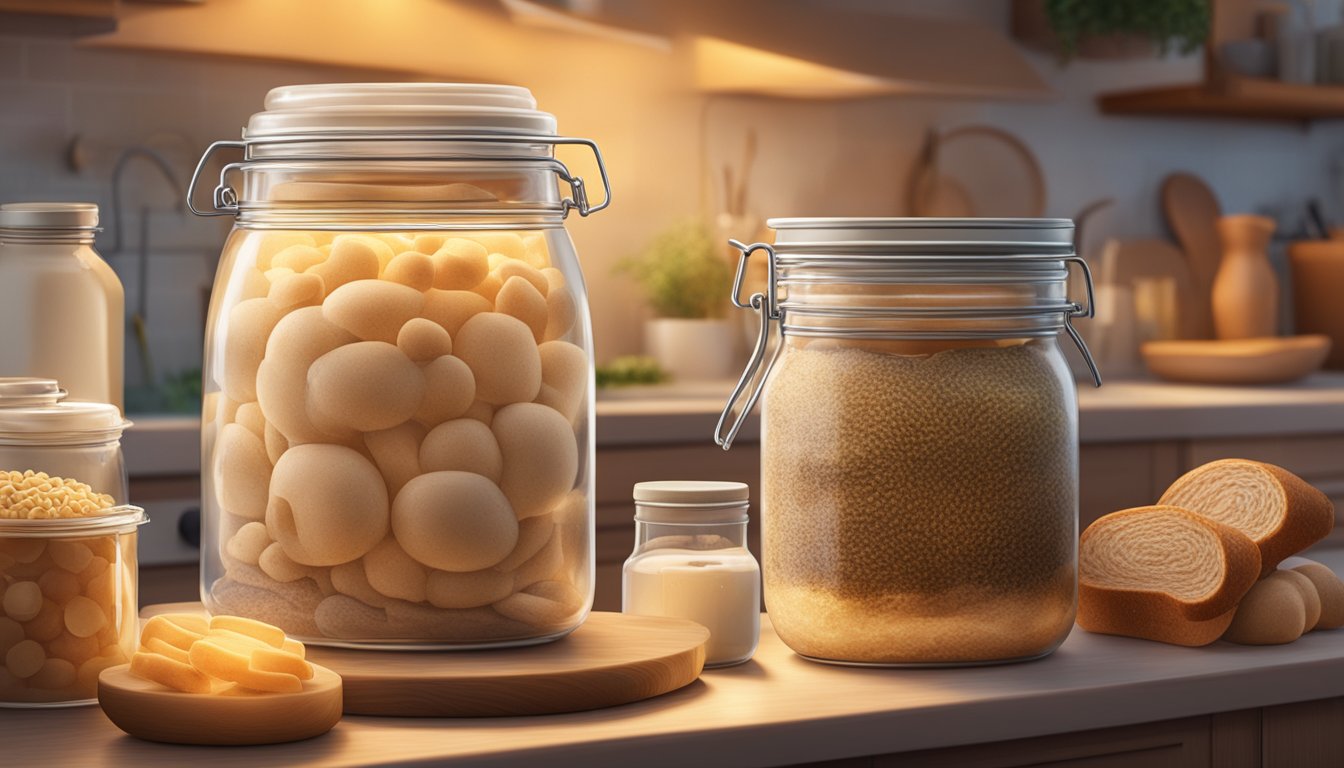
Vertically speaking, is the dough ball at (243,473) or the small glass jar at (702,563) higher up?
the dough ball at (243,473)

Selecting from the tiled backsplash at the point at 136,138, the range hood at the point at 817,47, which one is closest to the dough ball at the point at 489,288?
the tiled backsplash at the point at 136,138

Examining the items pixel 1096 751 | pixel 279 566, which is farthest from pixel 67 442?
pixel 1096 751

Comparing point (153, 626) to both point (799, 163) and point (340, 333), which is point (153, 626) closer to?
point (340, 333)

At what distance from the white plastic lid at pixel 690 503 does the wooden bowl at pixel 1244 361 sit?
2.59m

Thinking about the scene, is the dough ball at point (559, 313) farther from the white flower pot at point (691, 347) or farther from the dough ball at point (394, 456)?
the white flower pot at point (691, 347)

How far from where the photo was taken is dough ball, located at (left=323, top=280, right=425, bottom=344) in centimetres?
71

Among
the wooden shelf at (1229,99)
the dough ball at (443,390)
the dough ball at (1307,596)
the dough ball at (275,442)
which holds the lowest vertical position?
the dough ball at (1307,596)

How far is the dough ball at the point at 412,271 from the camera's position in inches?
28.6

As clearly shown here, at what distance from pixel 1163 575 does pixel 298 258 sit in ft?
1.52

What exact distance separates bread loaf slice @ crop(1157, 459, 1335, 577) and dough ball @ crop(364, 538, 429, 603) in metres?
0.43

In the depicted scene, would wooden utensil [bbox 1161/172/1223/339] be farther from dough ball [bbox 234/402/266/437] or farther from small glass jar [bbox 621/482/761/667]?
dough ball [bbox 234/402/266/437]

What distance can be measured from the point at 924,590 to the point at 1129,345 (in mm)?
3038

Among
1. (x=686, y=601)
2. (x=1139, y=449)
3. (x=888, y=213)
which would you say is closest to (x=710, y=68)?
(x=888, y=213)

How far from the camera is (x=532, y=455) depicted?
28.5 inches
